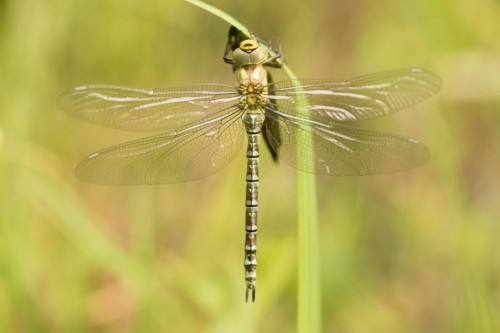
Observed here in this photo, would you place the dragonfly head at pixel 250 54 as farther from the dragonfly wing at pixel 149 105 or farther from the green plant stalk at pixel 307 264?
the green plant stalk at pixel 307 264

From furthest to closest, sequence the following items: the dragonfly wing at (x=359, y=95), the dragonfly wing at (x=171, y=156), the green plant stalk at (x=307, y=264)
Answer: the dragonfly wing at (x=171, y=156) < the dragonfly wing at (x=359, y=95) < the green plant stalk at (x=307, y=264)

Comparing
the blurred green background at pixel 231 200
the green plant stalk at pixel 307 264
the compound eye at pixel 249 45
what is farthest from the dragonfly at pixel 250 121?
the green plant stalk at pixel 307 264

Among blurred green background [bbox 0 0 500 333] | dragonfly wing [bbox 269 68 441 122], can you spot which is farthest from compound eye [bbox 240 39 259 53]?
blurred green background [bbox 0 0 500 333]

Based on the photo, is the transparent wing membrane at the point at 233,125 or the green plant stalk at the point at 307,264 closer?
the green plant stalk at the point at 307,264

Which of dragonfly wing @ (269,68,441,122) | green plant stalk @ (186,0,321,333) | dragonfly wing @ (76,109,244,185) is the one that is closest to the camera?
green plant stalk @ (186,0,321,333)

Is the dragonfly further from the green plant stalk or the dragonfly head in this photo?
the green plant stalk
